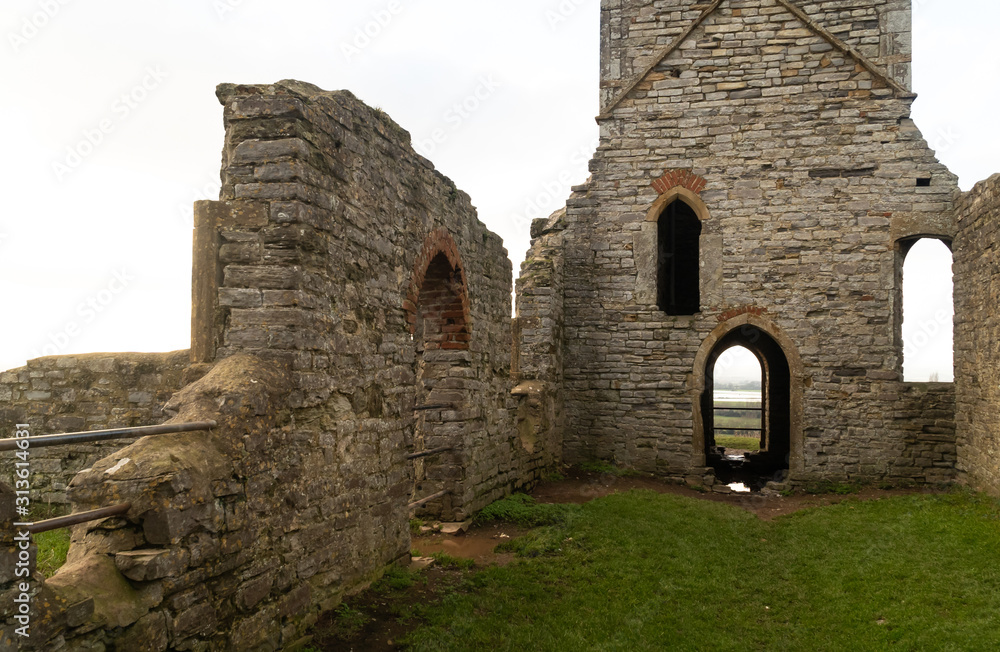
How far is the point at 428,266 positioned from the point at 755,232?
6.82 m

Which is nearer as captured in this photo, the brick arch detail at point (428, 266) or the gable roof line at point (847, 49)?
the brick arch detail at point (428, 266)

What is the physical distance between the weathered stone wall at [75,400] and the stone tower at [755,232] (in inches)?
240

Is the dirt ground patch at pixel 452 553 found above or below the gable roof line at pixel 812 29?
below

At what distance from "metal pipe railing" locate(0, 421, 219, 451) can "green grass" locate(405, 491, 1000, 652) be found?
207cm

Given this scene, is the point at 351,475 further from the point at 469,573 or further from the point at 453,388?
the point at 453,388

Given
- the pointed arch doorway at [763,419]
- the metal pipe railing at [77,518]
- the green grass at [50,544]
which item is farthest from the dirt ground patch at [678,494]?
the metal pipe railing at [77,518]

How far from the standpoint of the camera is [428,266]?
7.11m

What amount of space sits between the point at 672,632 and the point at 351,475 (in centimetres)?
266

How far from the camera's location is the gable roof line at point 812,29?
11.4 m

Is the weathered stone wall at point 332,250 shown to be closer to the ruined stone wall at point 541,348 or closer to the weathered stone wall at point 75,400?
the weathered stone wall at point 75,400

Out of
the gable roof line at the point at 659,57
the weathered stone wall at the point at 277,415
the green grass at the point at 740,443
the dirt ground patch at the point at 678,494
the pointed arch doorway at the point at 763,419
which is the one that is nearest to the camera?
the weathered stone wall at the point at 277,415

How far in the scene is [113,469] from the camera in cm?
346

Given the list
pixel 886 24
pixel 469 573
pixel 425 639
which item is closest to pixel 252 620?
pixel 425 639

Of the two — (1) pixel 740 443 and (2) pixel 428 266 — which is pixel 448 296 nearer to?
(2) pixel 428 266
